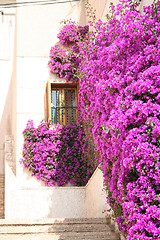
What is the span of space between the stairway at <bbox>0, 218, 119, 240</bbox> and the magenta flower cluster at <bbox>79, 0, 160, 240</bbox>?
2.25 ft

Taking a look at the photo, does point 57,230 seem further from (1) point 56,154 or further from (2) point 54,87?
(2) point 54,87

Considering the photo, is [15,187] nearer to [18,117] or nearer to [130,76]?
[18,117]

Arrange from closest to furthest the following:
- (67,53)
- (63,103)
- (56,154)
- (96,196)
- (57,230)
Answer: (57,230) → (96,196) → (56,154) → (63,103) → (67,53)

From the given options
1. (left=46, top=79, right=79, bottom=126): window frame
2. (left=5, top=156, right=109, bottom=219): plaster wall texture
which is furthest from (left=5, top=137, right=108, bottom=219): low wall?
(left=46, top=79, right=79, bottom=126): window frame

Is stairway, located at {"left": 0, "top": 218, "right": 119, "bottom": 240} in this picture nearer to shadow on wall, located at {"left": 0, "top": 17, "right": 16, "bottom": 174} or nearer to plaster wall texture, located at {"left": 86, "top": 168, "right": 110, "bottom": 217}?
plaster wall texture, located at {"left": 86, "top": 168, "right": 110, "bottom": 217}

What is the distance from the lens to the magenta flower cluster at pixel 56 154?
433 inches

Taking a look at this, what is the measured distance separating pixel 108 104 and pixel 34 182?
477 cm

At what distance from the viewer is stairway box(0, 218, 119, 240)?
281 inches

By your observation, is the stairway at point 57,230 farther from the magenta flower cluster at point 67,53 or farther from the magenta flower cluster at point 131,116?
the magenta flower cluster at point 67,53

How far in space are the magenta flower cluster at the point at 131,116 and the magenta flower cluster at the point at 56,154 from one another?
3.62 metres

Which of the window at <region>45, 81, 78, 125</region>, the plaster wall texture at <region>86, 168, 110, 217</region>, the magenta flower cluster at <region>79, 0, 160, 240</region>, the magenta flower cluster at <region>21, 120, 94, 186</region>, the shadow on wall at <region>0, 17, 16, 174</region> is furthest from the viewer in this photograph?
the shadow on wall at <region>0, 17, 16, 174</region>

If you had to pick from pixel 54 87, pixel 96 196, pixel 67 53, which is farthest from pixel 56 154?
pixel 67 53

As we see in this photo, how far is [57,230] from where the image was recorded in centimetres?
735

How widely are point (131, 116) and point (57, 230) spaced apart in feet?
8.22
